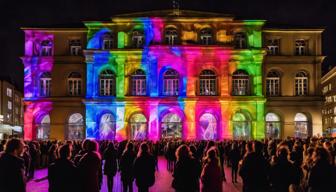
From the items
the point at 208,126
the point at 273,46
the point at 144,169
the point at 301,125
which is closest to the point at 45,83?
the point at 208,126

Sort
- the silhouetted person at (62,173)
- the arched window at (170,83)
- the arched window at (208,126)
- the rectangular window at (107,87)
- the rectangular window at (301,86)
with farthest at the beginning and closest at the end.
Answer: the rectangular window at (301,86) < the rectangular window at (107,87) < the arched window at (170,83) < the arched window at (208,126) < the silhouetted person at (62,173)

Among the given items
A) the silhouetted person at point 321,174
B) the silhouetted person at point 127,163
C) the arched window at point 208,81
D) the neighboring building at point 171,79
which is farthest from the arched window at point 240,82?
the silhouetted person at point 321,174

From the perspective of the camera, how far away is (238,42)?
61531mm

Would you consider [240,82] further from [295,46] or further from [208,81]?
[295,46]

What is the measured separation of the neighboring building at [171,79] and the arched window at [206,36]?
11cm

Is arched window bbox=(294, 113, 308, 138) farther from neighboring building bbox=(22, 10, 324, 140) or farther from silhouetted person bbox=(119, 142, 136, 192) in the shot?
silhouetted person bbox=(119, 142, 136, 192)

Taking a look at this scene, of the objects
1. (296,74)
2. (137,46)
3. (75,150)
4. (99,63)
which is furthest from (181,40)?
(75,150)

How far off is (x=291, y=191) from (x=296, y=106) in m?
49.6

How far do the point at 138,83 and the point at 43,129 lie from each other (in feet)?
39.6

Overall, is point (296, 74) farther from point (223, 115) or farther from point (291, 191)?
point (291, 191)

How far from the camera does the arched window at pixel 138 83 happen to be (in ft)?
197

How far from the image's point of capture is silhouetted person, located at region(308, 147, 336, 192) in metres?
11.6

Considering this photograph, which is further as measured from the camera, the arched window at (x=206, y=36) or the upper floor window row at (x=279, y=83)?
the upper floor window row at (x=279, y=83)

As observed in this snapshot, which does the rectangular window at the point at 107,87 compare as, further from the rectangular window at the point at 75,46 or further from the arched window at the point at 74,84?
the rectangular window at the point at 75,46
